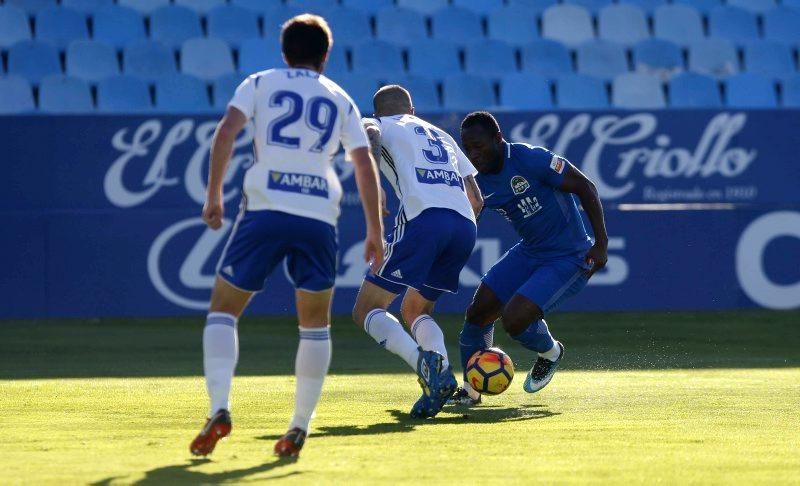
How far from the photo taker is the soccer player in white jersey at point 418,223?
768 centimetres

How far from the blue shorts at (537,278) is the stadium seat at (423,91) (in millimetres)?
7880

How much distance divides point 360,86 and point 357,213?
2.44 meters

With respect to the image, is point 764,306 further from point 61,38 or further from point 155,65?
point 61,38

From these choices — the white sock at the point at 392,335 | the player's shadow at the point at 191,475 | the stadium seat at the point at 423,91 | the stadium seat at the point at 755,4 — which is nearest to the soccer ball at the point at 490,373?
the white sock at the point at 392,335

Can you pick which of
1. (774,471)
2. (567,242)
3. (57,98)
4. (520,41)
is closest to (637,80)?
(520,41)

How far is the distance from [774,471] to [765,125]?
34.2 ft

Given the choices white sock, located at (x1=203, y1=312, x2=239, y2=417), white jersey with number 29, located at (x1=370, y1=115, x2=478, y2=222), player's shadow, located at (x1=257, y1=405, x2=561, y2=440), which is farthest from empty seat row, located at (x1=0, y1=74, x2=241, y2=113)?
white sock, located at (x1=203, y1=312, x2=239, y2=417)

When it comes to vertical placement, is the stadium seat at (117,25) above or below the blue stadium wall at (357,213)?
above

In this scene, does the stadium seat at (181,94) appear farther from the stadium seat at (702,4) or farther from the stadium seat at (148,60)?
Answer: the stadium seat at (702,4)

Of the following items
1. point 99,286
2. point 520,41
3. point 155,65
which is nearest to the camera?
point 99,286

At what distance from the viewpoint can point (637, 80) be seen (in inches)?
684

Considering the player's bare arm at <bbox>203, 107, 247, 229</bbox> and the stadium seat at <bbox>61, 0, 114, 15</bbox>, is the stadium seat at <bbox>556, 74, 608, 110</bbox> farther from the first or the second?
the player's bare arm at <bbox>203, 107, 247, 229</bbox>

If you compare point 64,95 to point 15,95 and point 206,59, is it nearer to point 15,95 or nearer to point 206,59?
point 15,95

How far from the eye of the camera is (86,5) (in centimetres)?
1719
